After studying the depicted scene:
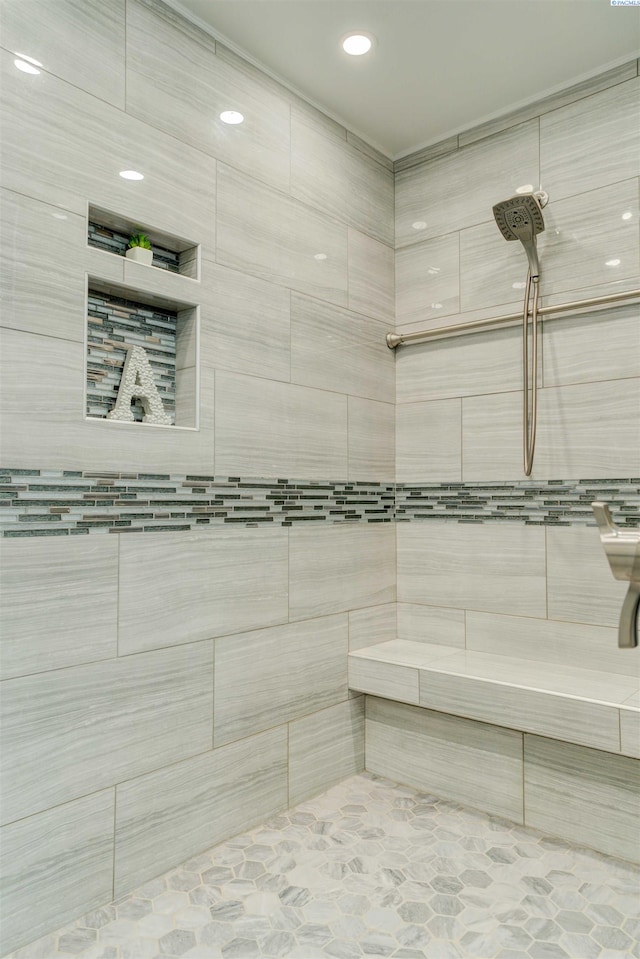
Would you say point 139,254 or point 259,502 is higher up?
point 139,254

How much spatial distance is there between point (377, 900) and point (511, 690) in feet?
2.34

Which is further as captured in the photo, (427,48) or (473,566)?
(473,566)

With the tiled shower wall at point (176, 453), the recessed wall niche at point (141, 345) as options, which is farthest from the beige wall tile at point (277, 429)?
the recessed wall niche at point (141, 345)

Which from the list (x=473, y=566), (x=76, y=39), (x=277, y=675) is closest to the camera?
(x=76, y=39)

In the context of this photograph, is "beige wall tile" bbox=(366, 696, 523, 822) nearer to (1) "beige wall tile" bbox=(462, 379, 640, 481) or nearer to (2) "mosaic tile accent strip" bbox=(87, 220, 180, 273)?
(1) "beige wall tile" bbox=(462, 379, 640, 481)

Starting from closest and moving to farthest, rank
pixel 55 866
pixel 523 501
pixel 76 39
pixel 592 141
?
pixel 55 866 → pixel 76 39 → pixel 592 141 → pixel 523 501

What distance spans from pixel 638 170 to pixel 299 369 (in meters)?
1.30

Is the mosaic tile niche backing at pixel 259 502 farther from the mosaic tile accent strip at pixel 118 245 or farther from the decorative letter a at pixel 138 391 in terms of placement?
the mosaic tile accent strip at pixel 118 245

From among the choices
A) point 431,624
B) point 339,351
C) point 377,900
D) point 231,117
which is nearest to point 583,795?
point 377,900

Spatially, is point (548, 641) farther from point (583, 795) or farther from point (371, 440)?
point (371, 440)

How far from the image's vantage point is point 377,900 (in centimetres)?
164

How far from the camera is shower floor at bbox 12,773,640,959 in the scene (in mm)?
1468

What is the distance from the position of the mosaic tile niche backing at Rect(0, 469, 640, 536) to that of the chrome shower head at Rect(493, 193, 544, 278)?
80 cm

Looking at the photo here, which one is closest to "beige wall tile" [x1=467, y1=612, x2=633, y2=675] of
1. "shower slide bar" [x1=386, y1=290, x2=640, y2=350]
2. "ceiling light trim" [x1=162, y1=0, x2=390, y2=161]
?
"shower slide bar" [x1=386, y1=290, x2=640, y2=350]
